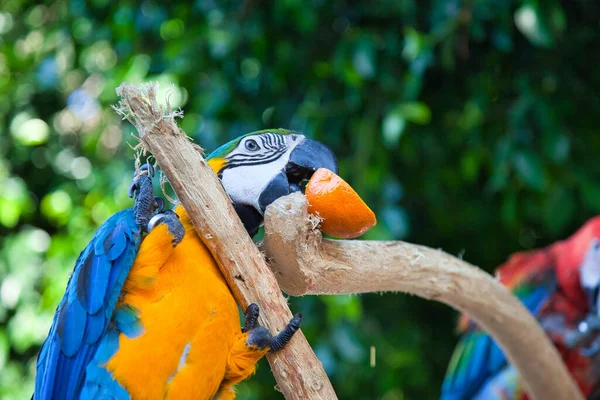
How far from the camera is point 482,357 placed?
68.9 inches

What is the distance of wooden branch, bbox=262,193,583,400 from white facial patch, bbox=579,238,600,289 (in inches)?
10.8

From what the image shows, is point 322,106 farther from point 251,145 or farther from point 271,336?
point 271,336

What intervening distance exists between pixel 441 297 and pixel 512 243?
1.16 meters

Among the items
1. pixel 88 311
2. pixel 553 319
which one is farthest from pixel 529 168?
pixel 88 311

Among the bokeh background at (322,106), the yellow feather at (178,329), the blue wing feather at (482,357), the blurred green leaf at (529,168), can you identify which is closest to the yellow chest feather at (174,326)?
the yellow feather at (178,329)

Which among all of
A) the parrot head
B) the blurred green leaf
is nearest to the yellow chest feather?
the parrot head

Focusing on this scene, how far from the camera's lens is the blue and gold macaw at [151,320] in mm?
812

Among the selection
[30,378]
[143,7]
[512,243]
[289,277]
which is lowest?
[512,243]

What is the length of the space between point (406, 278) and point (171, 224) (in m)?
0.42

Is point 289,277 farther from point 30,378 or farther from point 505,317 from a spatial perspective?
point 30,378

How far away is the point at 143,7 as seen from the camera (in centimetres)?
163

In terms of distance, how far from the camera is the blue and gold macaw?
2.66 feet

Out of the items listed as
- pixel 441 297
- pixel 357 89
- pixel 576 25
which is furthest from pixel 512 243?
pixel 441 297

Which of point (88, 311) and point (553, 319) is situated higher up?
point (88, 311)
